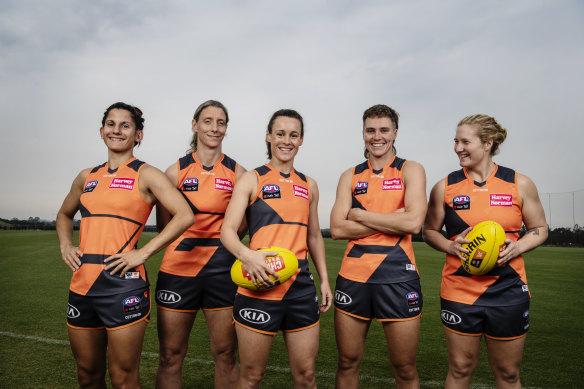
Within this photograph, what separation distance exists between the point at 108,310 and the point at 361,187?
2.24 metres

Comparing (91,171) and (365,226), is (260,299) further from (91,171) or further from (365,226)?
(91,171)

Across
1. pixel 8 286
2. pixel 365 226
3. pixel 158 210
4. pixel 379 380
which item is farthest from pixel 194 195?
pixel 8 286

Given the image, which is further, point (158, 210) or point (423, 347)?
point (423, 347)

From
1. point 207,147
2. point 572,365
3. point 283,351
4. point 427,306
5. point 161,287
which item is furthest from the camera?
point 427,306

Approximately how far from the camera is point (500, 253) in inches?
122

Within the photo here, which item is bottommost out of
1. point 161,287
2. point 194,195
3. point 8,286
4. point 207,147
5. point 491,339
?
point 8,286

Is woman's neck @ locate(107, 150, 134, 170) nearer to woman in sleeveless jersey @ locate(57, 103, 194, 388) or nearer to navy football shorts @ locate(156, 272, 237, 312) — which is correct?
woman in sleeveless jersey @ locate(57, 103, 194, 388)

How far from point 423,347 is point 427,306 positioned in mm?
3348

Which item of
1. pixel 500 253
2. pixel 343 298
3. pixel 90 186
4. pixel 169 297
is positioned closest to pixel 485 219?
pixel 500 253

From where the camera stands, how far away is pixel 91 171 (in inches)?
134

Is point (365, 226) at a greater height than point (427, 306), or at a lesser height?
greater

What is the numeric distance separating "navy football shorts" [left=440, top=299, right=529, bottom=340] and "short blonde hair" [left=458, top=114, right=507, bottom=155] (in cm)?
141

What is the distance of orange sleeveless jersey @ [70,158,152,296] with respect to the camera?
9.86 ft

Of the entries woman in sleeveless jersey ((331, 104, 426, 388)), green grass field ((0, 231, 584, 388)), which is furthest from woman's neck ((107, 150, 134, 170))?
green grass field ((0, 231, 584, 388))
